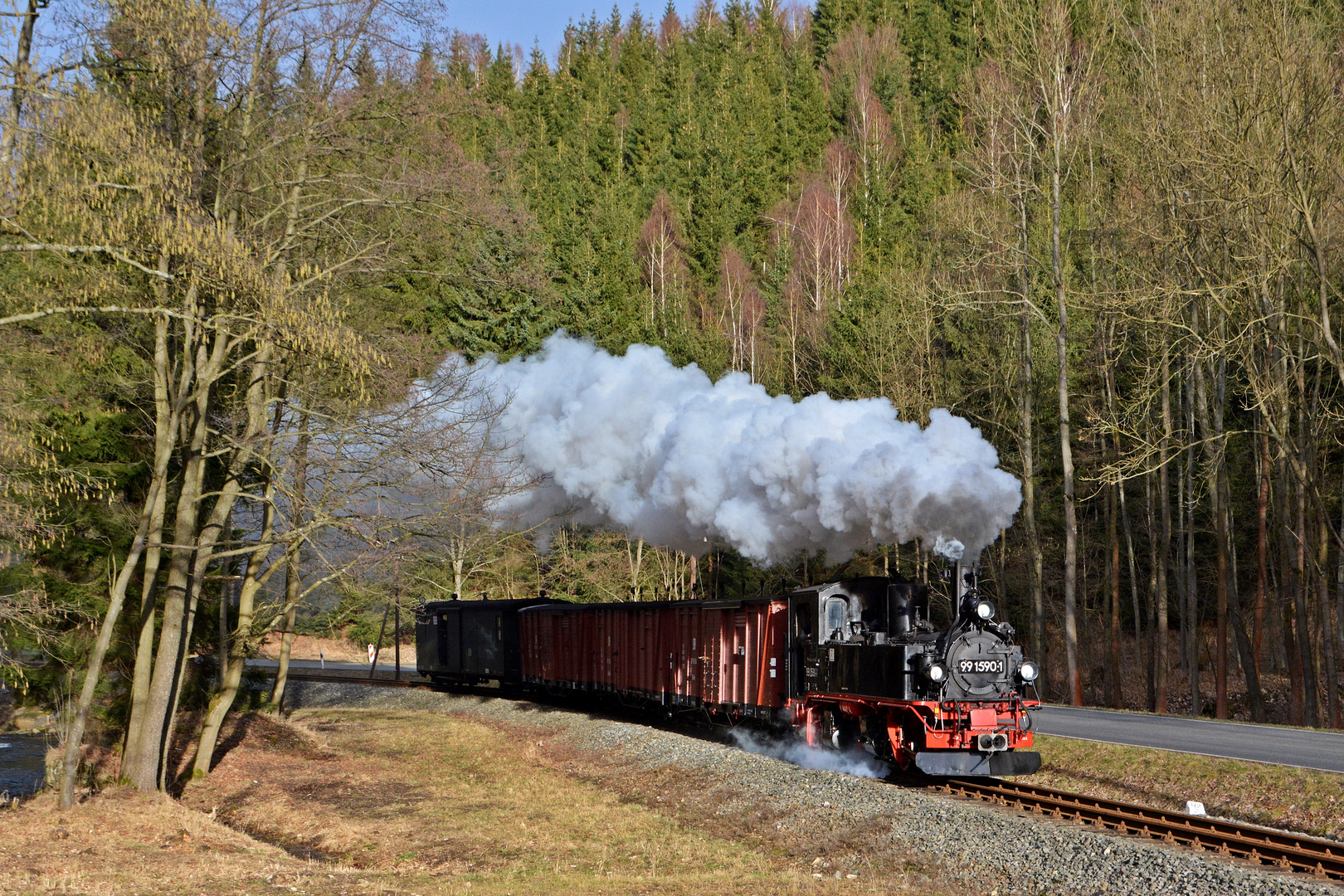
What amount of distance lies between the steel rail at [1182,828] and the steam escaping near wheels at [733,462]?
299 cm

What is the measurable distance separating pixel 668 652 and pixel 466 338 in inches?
679

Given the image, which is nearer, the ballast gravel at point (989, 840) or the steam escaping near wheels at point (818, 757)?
the ballast gravel at point (989, 840)

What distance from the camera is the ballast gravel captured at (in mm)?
9469

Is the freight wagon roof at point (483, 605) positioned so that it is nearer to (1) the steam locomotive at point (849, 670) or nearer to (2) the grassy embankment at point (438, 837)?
(1) the steam locomotive at point (849, 670)

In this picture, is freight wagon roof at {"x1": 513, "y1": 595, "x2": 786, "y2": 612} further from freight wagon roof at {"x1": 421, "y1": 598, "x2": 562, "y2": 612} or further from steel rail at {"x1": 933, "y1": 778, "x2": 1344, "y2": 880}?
steel rail at {"x1": 933, "y1": 778, "x2": 1344, "y2": 880}

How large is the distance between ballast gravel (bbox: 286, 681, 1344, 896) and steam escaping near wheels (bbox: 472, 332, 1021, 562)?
11.0 ft

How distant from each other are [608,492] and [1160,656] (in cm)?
1339

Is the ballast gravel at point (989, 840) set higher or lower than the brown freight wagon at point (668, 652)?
lower

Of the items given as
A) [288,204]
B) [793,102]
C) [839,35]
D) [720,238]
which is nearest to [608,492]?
[288,204]

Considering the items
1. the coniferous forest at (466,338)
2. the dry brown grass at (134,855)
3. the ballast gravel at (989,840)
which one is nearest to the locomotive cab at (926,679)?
the ballast gravel at (989,840)

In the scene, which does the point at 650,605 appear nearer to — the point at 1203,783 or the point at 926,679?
the point at 926,679

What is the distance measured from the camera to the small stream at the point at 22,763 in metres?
17.8

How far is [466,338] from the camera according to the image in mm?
36031

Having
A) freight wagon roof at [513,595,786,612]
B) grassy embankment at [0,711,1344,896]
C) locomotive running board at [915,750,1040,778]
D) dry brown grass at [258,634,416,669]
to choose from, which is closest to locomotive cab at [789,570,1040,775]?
locomotive running board at [915,750,1040,778]
